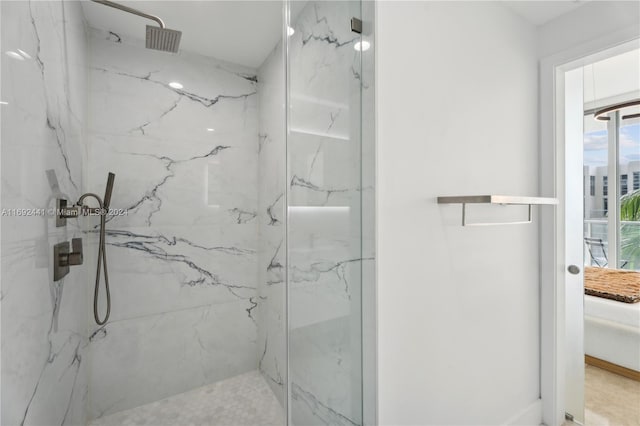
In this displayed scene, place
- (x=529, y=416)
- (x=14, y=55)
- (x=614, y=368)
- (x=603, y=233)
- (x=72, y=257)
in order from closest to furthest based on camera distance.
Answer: (x=14, y=55) → (x=72, y=257) → (x=529, y=416) → (x=603, y=233) → (x=614, y=368)

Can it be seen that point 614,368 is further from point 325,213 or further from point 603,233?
point 325,213

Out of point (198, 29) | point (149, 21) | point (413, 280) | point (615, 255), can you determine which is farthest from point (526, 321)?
point (149, 21)

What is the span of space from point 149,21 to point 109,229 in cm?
101

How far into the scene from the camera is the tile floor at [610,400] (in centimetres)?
166

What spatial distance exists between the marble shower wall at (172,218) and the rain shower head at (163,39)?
1.3 inches

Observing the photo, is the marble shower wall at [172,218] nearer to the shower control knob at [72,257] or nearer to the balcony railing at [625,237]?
the shower control knob at [72,257]

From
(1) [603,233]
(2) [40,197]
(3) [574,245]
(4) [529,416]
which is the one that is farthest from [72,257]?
(1) [603,233]

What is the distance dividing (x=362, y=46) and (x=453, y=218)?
0.79m

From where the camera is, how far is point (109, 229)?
144 centimetres

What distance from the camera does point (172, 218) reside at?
1.58m

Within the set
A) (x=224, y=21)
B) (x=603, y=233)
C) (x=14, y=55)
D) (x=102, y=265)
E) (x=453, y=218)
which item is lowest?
(x=102, y=265)

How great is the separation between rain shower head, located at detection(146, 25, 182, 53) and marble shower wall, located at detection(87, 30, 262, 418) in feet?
0.11

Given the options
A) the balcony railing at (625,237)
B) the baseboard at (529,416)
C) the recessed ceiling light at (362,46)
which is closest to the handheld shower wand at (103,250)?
the recessed ceiling light at (362,46)

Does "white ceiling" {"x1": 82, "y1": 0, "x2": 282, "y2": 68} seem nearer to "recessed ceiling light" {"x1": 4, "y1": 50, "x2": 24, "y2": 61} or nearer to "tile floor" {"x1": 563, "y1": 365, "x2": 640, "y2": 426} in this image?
"recessed ceiling light" {"x1": 4, "y1": 50, "x2": 24, "y2": 61}
